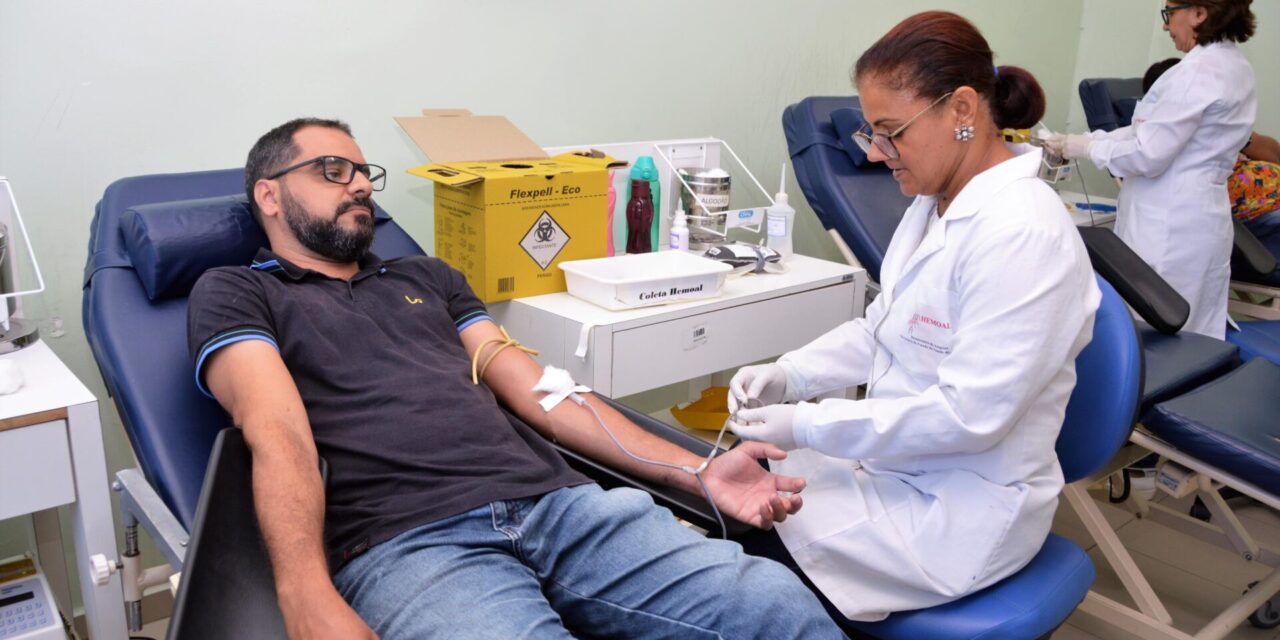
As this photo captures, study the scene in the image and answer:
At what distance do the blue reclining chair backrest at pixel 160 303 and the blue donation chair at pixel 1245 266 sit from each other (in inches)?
103

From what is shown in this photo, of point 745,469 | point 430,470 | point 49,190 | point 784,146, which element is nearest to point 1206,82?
point 784,146

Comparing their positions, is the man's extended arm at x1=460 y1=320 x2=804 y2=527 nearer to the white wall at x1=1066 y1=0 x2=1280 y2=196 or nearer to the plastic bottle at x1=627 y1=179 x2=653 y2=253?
the plastic bottle at x1=627 y1=179 x2=653 y2=253

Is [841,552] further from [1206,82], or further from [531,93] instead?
[1206,82]

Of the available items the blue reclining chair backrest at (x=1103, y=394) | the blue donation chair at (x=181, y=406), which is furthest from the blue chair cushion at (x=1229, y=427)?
the blue donation chair at (x=181, y=406)

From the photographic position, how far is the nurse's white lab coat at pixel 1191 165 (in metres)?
2.81

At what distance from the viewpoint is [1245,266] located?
3.14m

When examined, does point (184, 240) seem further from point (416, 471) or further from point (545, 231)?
point (545, 231)

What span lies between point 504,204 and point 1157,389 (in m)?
1.43

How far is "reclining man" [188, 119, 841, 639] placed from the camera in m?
1.27

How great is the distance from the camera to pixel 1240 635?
228 centimetres

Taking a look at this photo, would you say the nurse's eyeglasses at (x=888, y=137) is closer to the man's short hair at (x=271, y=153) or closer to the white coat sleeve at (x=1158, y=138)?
the man's short hair at (x=271, y=153)

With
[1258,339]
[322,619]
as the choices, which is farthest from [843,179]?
[322,619]

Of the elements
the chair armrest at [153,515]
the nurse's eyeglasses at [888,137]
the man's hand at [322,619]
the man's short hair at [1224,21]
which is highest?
the man's short hair at [1224,21]

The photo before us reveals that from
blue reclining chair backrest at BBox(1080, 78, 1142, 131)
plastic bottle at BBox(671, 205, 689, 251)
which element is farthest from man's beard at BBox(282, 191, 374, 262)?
blue reclining chair backrest at BBox(1080, 78, 1142, 131)
